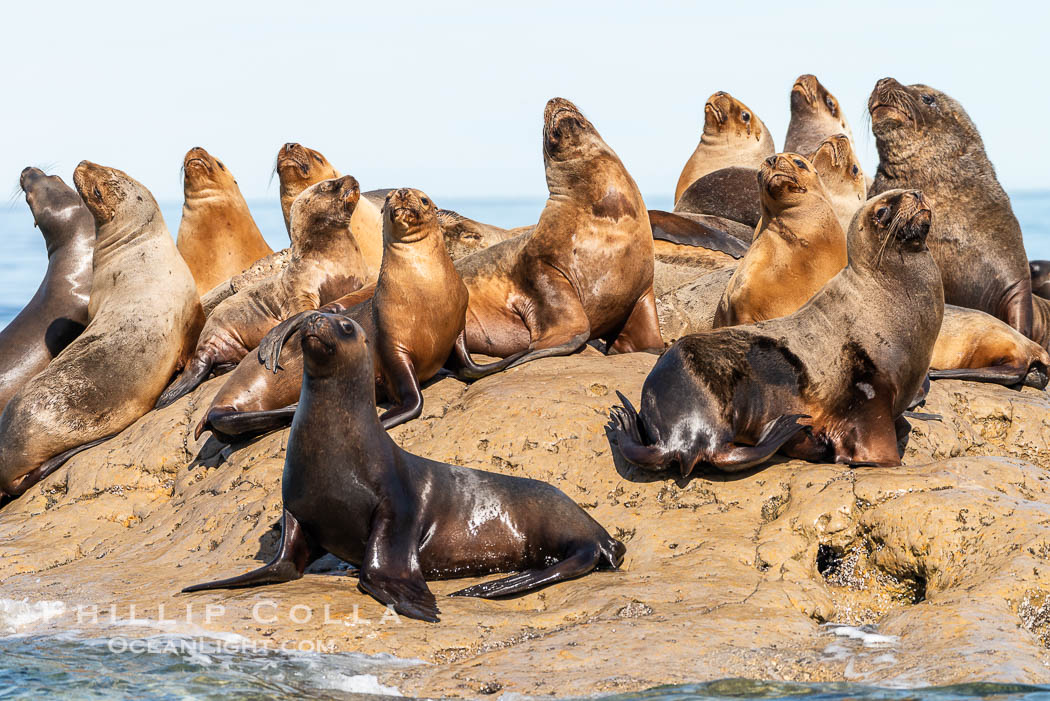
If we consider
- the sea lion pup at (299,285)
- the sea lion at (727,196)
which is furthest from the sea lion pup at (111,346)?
the sea lion at (727,196)

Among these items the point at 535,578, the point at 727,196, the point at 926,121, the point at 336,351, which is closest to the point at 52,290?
the point at 336,351

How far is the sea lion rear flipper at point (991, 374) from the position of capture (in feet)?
25.2

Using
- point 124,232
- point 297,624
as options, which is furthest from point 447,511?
point 124,232

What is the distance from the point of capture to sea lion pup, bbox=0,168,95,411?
9.47 metres

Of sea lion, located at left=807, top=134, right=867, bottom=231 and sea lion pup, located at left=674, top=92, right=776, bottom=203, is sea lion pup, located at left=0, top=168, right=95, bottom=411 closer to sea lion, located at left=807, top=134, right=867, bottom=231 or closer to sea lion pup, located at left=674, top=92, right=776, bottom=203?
sea lion, located at left=807, top=134, right=867, bottom=231

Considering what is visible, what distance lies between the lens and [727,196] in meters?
11.6

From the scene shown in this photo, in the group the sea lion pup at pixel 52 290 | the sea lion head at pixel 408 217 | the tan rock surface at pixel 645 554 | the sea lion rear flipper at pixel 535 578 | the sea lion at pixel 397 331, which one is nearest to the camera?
the tan rock surface at pixel 645 554

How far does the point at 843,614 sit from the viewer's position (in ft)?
16.2

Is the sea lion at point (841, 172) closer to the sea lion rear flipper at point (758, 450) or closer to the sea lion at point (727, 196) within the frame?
the sea lion at point (727, 196)

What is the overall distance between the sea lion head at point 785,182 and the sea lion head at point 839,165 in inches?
59.3

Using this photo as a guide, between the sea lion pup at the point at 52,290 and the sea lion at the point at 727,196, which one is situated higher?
the sea lion at the point at 727,196

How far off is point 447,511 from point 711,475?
4.59 ft

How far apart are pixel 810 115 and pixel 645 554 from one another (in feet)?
27.8

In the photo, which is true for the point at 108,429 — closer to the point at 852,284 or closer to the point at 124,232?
the point at 124,232
